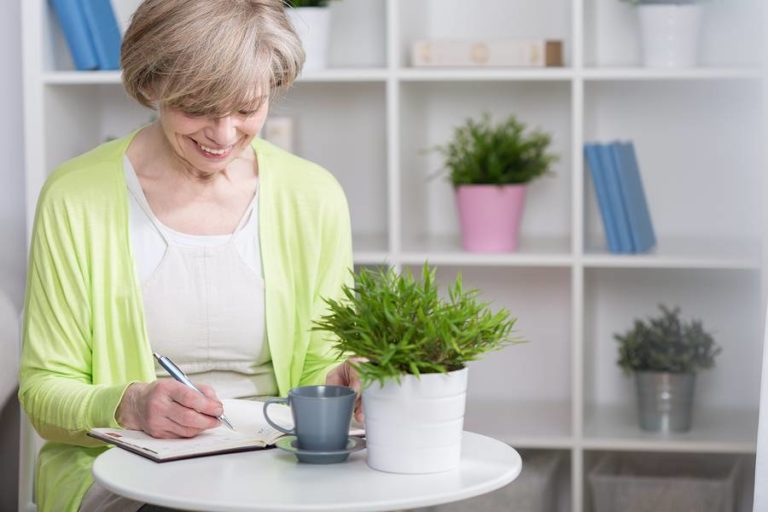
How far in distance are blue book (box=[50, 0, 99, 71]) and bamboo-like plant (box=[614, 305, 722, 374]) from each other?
4.40 ft

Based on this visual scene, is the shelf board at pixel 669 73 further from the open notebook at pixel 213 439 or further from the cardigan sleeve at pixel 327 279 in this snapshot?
the open notebook at pixel 213 439

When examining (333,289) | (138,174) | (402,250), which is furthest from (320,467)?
(402,250)

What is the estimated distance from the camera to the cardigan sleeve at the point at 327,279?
191 centimetres

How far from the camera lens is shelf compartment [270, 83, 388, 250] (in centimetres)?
297

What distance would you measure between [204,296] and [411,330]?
0.60m

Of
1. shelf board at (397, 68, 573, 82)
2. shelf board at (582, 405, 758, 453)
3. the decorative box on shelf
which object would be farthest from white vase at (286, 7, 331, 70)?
the decorative box on shelf

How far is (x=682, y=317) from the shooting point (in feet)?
9.47

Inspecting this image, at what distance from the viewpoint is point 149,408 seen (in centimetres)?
151

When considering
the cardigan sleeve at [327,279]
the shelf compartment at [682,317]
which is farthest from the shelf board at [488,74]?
the cardigan sleeve at [327,279]

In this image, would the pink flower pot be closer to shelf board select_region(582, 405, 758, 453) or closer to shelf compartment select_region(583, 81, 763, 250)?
shelf compartment select_region(583, 81, 763, 250)

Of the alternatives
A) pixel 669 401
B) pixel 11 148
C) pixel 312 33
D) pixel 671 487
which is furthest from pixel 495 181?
pixel 11 148

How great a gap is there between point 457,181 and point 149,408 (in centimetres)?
135

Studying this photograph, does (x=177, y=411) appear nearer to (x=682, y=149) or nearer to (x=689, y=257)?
(x=689, y=257)

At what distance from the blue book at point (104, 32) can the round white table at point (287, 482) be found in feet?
4.71
